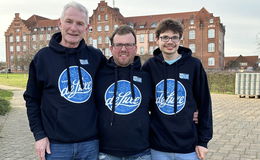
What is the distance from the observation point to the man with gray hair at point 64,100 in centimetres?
262

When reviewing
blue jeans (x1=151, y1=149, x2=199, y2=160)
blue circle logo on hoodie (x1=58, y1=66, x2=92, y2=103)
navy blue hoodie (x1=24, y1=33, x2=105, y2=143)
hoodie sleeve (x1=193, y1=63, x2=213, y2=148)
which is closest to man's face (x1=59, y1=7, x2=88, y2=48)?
navy blue hoodie (x1=24, y1=33, x2=105, y2=143)

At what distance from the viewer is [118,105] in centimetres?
275

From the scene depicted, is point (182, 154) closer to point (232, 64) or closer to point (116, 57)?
point (116, 57)

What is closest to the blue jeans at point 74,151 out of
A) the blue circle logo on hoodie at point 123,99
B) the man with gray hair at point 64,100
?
the man with gray hair at point 64,100

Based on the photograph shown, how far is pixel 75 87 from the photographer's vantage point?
2.67 metres

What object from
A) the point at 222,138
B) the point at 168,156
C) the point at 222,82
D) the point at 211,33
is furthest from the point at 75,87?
the point at 211,33

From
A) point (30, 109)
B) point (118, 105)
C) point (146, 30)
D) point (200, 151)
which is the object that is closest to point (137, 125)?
point (118, 105)

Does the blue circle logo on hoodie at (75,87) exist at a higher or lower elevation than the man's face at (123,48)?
lower

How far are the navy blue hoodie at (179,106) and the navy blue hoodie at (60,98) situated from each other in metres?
0.69

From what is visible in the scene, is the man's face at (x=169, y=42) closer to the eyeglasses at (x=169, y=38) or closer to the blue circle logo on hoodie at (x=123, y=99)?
the eyeglasses at (x=169, y=38)

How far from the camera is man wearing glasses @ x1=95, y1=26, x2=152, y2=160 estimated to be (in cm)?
271

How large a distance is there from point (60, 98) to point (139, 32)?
5887 cm

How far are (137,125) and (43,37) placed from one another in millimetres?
75287

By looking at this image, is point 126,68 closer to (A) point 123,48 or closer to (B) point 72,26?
(A) point 123,48
